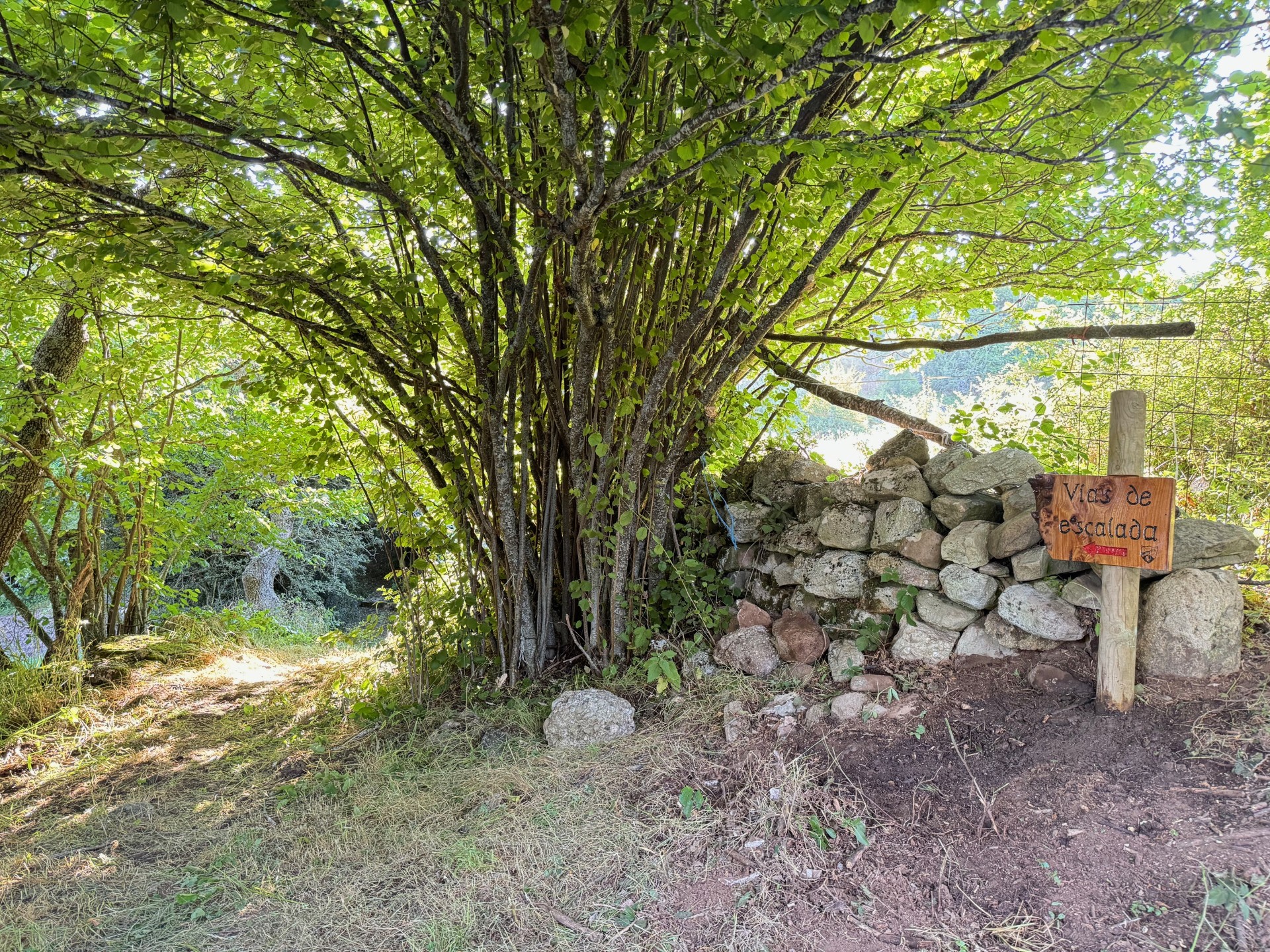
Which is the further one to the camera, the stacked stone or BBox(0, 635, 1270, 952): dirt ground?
the stacked stone

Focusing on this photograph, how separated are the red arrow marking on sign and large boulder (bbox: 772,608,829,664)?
1104 millimetres

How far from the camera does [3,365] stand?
14.8 ft

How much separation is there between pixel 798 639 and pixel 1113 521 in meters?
1.28

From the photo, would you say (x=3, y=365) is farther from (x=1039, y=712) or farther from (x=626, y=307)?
(x=1039, y=712)

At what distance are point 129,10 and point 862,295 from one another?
3436 mm

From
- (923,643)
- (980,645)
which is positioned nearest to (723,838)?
(923,643)

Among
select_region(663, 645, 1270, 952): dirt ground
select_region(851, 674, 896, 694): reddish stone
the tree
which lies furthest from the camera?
select_region(851, 674, 896, 694): reddish stone

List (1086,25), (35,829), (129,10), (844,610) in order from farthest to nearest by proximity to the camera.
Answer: (844,610) → (35,829) → (129,10) → (1086,25)

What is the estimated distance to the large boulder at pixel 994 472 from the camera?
2.75 meters

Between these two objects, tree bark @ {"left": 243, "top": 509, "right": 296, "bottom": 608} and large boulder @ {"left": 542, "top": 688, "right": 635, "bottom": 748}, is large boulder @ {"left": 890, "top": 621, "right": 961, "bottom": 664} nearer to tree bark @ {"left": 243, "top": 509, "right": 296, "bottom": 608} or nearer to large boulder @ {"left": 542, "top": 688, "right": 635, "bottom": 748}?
large boulder @ {"left": 542, "top": 688, "right": 635, "bottom": 748}

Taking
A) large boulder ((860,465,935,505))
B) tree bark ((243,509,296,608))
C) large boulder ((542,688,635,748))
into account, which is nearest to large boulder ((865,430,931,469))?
large boulder ((860,465,935,505))

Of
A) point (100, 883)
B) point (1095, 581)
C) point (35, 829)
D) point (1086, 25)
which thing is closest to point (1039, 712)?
point (1095, 581)

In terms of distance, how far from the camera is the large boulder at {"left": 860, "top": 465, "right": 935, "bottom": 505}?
118 inches

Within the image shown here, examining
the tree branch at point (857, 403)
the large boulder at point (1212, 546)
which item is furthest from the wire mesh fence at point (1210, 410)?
the large boulder at point (1212, 546)
